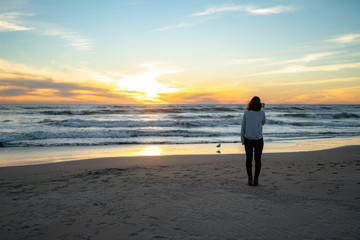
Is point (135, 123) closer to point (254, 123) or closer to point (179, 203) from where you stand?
point (254, 123)

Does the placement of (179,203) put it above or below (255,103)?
below

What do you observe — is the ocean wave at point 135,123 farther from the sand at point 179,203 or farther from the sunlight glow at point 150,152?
the sand at point 179,203

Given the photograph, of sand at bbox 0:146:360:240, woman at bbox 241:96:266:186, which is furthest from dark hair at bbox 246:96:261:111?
sand at bbox 0:146:360:240

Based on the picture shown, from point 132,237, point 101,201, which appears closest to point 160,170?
point 101,201

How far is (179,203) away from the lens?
4.04 m

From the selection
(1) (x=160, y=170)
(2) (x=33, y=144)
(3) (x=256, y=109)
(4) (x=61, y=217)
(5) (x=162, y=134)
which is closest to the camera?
(4) (x=61, y=217)

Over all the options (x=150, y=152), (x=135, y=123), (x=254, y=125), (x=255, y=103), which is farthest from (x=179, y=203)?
(x=135, y=123)

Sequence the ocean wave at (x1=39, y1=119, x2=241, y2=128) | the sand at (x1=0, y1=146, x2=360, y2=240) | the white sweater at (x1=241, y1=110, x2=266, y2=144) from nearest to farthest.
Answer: the sand at (x1=0, y1=146, x2=360, y2=240) < the white sweater at (x1=241, y1=110, x2=266, y2=144) < the ocean wave at (x1=39, y1=119, x2=241, y2=128)

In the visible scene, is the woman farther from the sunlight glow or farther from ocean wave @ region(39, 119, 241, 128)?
ocean wave @ region(39, 119, 241, 128)

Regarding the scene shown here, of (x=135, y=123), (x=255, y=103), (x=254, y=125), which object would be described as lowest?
(x=135, y=123)

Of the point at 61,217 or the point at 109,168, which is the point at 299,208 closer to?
the point at 61,217

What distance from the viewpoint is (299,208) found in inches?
147

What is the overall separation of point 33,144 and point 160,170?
9.36 metres

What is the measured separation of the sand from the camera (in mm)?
3072
